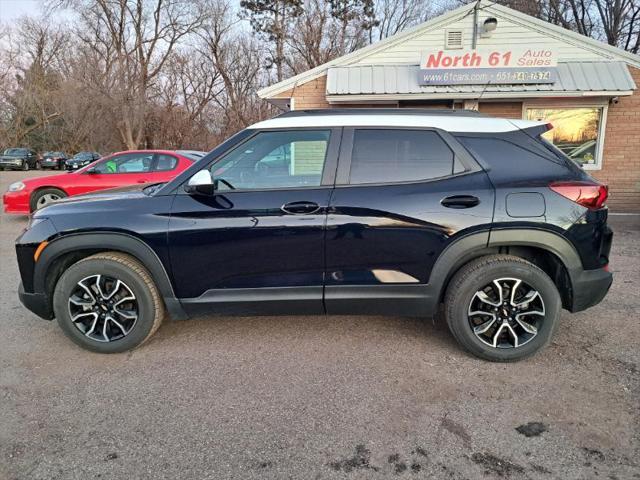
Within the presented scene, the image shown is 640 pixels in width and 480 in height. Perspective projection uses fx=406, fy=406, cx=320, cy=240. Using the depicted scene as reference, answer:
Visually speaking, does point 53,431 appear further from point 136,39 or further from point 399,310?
point 136,39

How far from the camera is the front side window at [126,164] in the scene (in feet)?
27.1

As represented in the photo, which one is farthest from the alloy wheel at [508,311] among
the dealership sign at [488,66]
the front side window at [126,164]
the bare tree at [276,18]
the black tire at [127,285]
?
the bare tree at [276,18]

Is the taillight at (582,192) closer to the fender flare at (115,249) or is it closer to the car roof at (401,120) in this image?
the car roof at (401,120)

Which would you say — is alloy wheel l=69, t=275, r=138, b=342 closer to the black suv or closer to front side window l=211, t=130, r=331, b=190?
the black suv

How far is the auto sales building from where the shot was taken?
9.12m

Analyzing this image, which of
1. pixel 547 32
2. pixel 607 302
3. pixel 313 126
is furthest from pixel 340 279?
pixel 547 32

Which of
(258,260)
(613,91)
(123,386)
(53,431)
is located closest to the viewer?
(53,431)

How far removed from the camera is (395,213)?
293cm

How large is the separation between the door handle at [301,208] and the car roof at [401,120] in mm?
664

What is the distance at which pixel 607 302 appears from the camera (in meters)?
4.19

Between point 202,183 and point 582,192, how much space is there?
107 inches

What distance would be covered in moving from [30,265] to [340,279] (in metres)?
2.40

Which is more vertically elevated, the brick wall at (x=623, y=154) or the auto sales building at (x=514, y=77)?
the auto sales building at (x=514, y=77)

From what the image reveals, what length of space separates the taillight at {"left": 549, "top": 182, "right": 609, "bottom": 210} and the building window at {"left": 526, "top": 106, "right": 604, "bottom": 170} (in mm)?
7776
